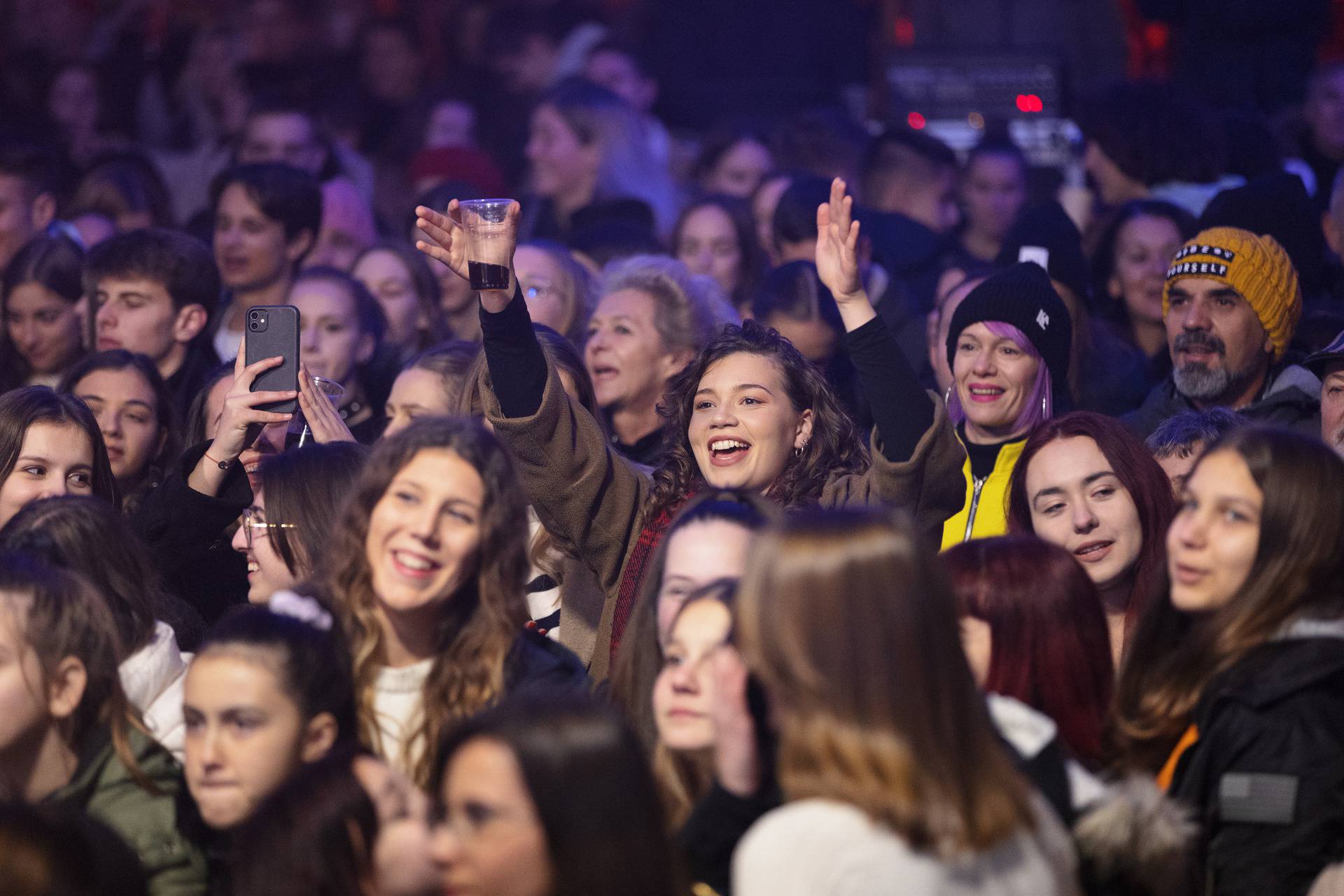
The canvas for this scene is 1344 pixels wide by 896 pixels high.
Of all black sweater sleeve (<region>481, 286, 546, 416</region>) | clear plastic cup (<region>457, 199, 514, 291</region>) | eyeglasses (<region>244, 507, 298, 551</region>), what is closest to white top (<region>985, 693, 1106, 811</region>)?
black sweater sleeve (<region>481, 286, 546, 416</region>)

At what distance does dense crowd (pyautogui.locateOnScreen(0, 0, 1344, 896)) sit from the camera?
2.93 metres

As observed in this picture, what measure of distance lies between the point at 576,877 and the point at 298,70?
8392 mm

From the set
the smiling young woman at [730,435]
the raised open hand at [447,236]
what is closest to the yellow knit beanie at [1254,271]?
the smiling young woman at [730,435]

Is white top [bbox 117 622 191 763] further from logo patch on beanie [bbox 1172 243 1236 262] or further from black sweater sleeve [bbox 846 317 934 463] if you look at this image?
logo patch on beanie [bbox 1172 243 1236 262]

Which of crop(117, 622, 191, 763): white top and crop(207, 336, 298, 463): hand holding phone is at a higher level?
crop(207, 336, 298, 463): hand holding phone

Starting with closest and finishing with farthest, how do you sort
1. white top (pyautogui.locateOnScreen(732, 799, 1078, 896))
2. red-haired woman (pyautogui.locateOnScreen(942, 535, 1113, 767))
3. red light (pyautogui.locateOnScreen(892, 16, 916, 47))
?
white top (pyautogui.locateOnScreen(732, 799, 1078, 896)), red-haired woman (pyautogui.locateOnScreen(942, 535, 1113, 767)), red light (pyautogui.locateOnScreen(892, 16, 916, 47))

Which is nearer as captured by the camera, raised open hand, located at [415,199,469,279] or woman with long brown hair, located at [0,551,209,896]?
woman with long brown hair, located at [0,551,209,896]

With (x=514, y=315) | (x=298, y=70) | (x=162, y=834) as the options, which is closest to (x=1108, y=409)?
(x=514, y=315)

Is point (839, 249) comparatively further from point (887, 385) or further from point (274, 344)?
point (274, 344)

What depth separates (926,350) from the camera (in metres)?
6.96

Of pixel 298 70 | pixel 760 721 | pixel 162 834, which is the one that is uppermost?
pixel 298 70

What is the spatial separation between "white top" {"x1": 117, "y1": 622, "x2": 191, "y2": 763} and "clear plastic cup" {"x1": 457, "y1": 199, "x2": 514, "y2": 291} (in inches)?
49.6

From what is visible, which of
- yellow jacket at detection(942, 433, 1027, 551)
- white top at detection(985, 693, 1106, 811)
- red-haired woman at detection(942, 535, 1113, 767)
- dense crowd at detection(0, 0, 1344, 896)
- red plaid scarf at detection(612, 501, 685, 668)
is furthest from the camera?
yellow jacket at detection(942, 433, 1027, 551)

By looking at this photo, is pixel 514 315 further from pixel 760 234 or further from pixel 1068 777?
pixel 760 234
